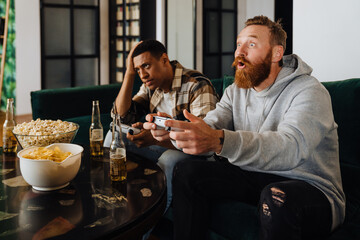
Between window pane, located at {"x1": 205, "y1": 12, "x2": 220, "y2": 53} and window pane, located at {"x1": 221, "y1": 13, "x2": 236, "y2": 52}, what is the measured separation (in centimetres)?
15

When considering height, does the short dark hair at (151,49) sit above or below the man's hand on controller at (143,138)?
above

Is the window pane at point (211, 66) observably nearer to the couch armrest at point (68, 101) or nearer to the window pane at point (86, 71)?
the window pane at point (86, 71)

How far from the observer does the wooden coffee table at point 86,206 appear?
38.2 inches

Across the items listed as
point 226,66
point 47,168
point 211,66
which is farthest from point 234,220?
point 226,66

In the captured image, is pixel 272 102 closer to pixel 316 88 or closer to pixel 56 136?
pixel 316 88

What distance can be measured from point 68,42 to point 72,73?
19.1 inches

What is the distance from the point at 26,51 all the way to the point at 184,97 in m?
4.21

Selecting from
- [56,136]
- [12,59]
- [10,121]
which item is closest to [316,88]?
[56,136]

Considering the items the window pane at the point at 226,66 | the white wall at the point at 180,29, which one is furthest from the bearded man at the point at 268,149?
the window pane at the point at 226,66

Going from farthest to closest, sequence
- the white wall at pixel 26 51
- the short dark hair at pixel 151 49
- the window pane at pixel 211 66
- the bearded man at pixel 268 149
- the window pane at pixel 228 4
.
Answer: the window pane at pixel 228 4 → the window pane at pixel 211 66 → the white wall at pixel 26 51 → the short dark hair at pixel 151 49 → the bearded man at pixel 268 149

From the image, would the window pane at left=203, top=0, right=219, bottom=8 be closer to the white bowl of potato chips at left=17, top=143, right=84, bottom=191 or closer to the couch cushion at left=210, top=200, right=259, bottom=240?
the couch cushion at left=210, top=200, right=259, bottom=240

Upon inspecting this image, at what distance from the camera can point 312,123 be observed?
1362 millimetres

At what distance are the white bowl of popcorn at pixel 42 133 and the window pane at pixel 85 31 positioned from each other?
4.89m

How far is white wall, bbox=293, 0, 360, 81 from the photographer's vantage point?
2012 mm
